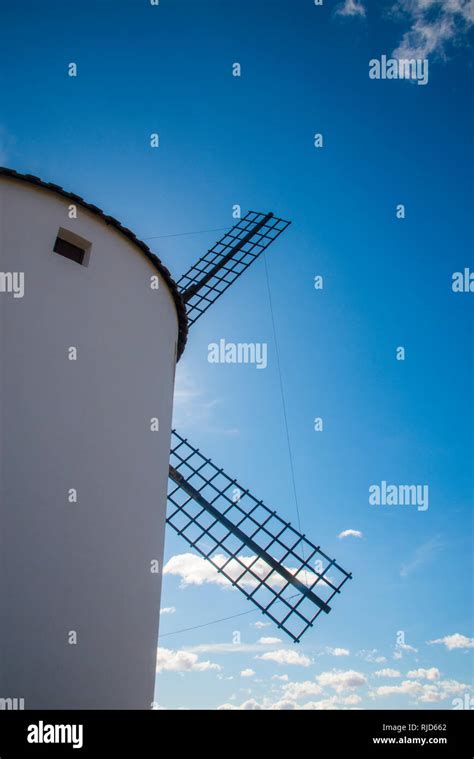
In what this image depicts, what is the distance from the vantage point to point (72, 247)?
190 inches

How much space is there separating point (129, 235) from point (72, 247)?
27.6 inches

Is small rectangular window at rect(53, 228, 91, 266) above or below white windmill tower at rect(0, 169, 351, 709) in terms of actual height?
above

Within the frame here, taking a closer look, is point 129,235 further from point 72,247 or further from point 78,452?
point 78,452

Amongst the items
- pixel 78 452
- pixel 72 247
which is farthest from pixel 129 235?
pixel 78 452

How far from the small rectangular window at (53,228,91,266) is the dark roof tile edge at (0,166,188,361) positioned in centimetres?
38

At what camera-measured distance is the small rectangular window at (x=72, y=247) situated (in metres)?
4.69

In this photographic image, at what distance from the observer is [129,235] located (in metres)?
5.30

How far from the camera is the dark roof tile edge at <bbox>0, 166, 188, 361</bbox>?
15.0ft

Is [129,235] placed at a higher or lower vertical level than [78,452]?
higher

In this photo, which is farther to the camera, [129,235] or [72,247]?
[129,235]

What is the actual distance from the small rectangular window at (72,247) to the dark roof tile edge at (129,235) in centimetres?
38

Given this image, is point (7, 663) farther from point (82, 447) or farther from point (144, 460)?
point (144, 460)

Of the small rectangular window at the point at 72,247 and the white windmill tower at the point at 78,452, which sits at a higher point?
the small rectangular window at the point at 72,247
